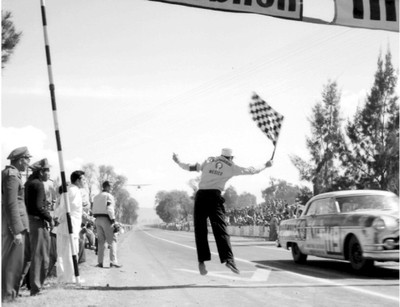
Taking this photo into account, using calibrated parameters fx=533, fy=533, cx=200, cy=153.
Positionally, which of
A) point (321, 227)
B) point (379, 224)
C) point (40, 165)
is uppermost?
point (40, 165)

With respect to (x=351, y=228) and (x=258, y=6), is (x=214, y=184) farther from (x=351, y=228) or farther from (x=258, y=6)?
(x=351, y=228)

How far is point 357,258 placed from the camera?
10328mm

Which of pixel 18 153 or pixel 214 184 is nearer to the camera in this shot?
pixel 18 153

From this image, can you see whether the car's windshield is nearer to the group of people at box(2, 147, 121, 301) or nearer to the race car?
the race car

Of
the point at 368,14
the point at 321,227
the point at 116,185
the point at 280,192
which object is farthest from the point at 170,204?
the point at 368,14

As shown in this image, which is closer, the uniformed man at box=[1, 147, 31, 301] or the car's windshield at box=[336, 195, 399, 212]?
the uniformed man at box=[1, 147, 31, 301]

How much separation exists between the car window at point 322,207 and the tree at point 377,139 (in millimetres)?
29638

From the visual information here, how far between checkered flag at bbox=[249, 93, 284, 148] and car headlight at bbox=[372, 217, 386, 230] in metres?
4.25

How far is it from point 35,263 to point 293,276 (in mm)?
4906

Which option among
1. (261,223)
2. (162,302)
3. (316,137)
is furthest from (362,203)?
(316,137)

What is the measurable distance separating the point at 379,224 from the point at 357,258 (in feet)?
3.04

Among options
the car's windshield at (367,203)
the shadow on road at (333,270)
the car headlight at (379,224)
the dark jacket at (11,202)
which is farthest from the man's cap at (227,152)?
the car's windshield at (367,203)

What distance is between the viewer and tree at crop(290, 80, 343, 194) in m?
42.3

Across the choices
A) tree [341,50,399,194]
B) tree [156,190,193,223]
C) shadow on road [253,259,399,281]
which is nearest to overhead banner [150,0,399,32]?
shadow on road [253,259,399,281]
